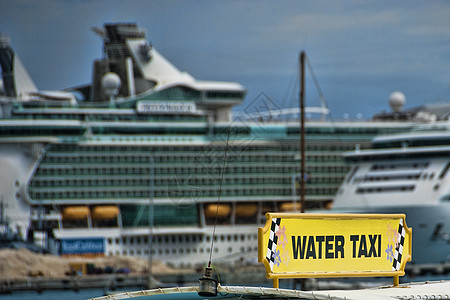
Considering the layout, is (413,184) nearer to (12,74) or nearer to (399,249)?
(12,74)

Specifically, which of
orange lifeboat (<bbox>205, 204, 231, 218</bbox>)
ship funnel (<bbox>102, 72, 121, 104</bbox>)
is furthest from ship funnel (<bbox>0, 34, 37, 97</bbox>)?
orange lifeboat (<bbox>205, 204, 231, 218</bbox>)

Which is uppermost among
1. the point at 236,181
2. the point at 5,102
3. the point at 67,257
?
the point at 5,102

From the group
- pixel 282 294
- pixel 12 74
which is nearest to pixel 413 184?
pixel 12 74

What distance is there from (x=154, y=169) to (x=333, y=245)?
56211mm

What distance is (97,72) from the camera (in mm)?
78500

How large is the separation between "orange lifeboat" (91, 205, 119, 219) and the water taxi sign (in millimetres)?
54593

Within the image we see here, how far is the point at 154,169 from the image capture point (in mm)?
72875

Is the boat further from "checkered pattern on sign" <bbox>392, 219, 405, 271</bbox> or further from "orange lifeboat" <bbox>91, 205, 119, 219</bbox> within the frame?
"checkered pattern on sign" <bbox>392, 219, 405, 271</bbox>

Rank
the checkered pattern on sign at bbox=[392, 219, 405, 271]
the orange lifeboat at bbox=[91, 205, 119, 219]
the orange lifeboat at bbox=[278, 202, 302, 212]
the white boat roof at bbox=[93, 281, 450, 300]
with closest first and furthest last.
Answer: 1. the white boat roof at bbox=[93, 281, 450, 300]
2. the checkered pattern on sign at bbox=[392, 219, 405, 271]
3. the orange lifeboat at bbox=[91, 205, 119, 219]
4. the orange lifeboat at bbox=[278, 202, 302, 212]

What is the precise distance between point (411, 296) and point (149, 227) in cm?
5515

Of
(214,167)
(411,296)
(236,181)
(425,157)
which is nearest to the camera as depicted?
(411,296)

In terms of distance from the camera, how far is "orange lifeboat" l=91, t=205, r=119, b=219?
71750 mm

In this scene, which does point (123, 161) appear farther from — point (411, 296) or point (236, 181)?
point (411, 296)

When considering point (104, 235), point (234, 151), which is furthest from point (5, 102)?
point (234, 151)
